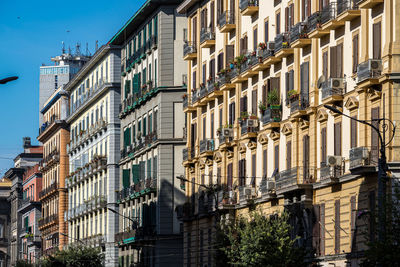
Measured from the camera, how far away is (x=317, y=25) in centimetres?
5553

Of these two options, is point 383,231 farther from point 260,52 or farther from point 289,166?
point 260,52

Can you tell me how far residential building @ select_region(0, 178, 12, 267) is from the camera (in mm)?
179000

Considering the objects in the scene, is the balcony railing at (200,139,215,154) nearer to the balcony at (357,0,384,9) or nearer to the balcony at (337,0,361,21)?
the balcony at (337,0,361,21)

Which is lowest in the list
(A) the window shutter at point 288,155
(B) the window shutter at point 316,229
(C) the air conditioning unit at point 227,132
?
(B) the window shutter at point 316,229

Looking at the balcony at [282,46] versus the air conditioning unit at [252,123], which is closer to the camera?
the balcony at [282,46]

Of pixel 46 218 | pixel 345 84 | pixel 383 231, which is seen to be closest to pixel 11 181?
pixel 46 218

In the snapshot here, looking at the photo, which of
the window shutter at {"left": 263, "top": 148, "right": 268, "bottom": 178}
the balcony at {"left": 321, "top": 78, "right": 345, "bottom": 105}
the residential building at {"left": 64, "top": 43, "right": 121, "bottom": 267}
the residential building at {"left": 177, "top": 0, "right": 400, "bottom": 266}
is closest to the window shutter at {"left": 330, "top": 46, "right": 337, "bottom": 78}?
the residential building at {"left": 177, "top": 0, "right": 400, "bottom": 266}

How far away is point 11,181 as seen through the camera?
176m

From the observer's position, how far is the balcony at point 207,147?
75.0 metres

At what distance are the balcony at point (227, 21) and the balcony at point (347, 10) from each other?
19133 mm

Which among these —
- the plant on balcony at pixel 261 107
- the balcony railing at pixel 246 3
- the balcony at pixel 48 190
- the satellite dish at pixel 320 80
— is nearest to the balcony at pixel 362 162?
the satellite dish at pixel 320 80

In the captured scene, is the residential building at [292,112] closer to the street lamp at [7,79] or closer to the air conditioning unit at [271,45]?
the air conditioning unit at [271,45]

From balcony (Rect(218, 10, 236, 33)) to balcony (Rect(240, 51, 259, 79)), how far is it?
400 centimetres

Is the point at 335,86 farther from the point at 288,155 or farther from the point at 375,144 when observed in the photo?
the point at 288,155
